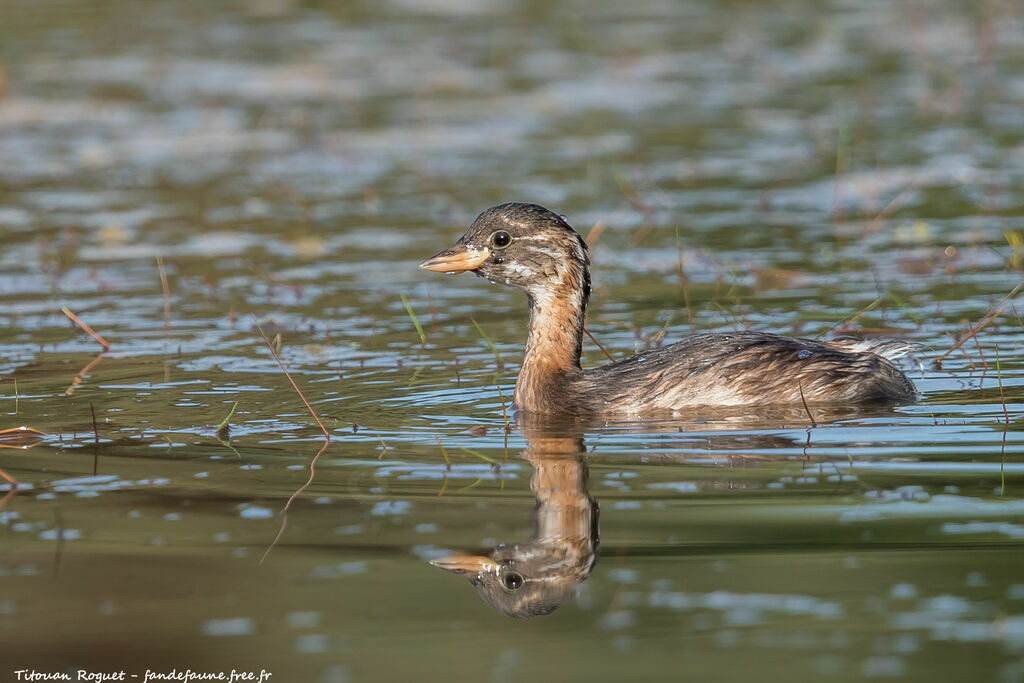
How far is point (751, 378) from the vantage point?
902 cm

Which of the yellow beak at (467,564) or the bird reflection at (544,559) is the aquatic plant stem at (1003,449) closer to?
the bird reflection at (544,559)

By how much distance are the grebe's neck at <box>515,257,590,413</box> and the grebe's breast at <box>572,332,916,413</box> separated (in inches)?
22.1

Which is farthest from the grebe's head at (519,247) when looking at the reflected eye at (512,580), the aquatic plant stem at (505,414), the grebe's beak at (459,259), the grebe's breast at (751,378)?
the reflected eye at (512,580)

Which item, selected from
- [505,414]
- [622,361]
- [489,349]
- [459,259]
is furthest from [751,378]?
[489,349]

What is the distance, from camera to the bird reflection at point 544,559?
5918 mm

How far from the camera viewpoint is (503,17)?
29.1 meters

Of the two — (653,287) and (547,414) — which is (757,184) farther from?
(547,414)

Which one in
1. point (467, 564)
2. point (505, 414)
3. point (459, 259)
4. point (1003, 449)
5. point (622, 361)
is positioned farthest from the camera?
point (459, 259)

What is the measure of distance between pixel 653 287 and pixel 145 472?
558 cm

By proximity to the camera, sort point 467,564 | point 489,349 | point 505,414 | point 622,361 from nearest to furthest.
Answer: point 467,564
point 505,414
point 622,361
point 489,349

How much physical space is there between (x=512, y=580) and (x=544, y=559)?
0.26 meters

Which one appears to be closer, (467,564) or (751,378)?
(467,564)

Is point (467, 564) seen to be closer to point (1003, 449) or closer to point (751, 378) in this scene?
point (1003, 449)

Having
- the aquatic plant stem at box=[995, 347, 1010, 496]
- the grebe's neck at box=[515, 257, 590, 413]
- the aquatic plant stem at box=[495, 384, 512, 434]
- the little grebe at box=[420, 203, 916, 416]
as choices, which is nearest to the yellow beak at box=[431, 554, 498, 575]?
the aquatic plant stem at box=[995, 347, 1010, 496]
